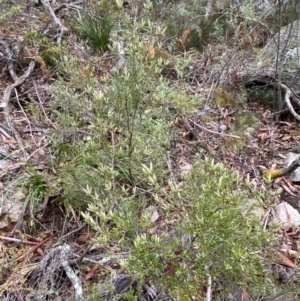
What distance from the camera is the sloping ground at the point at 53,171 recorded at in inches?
95.7

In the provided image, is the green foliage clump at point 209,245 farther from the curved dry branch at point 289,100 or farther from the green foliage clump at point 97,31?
the green foliage clump at point 97,31

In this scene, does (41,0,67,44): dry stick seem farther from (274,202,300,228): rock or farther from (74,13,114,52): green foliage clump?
(274,202,300,228): rock

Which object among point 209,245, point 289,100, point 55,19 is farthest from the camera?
point 55,19

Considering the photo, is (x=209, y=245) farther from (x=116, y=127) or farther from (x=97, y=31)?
(x=97, y=31)

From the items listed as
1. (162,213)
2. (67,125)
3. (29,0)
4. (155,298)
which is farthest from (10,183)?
(29,0)

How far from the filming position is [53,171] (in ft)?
9.95

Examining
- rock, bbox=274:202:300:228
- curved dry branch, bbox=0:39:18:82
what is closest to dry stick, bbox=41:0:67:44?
curved dry branch, bbox=0:39:18:82

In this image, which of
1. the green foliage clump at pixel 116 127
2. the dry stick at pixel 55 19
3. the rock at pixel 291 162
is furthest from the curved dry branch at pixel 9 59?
the rock at pixel 291 162

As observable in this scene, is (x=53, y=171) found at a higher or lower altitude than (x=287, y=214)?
higher

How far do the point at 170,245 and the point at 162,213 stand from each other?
822 millimetres

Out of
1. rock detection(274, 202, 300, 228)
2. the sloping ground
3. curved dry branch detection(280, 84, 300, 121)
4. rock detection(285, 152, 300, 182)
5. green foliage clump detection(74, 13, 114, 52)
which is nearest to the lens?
the sloping ground

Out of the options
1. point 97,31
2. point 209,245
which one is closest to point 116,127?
point 209,245

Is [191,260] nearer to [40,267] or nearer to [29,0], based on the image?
[40,267]

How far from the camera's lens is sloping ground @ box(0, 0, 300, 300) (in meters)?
2.43
